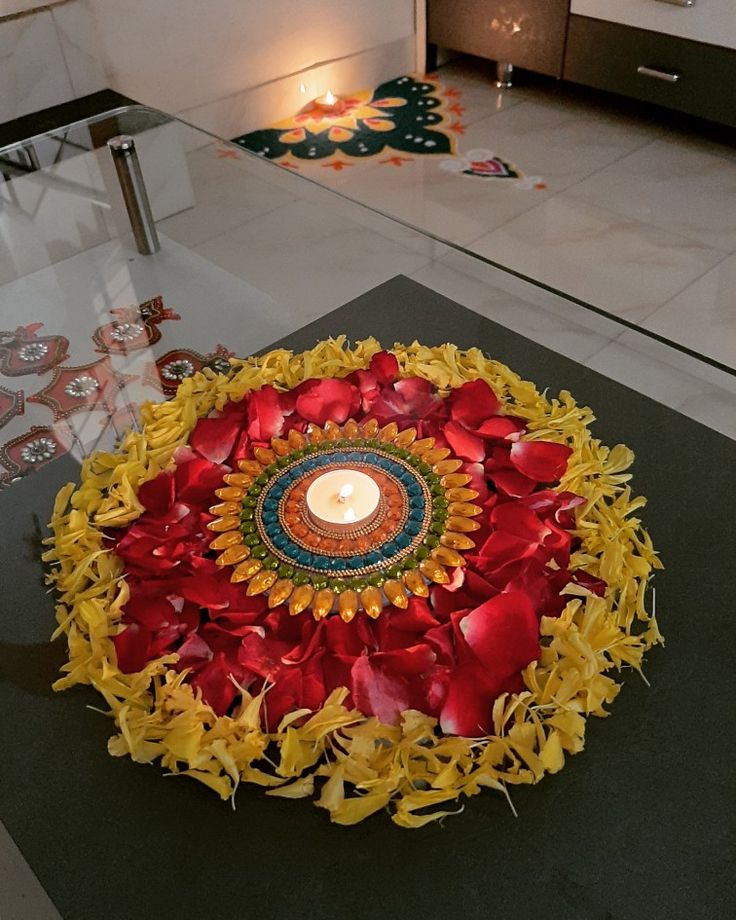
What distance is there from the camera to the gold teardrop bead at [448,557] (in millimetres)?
652

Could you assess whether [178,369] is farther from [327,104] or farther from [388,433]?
[327,104]

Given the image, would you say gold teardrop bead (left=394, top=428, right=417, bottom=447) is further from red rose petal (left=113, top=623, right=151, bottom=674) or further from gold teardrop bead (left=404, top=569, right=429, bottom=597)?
red rose petal (left=113, top=623, right=151, bottom=674)

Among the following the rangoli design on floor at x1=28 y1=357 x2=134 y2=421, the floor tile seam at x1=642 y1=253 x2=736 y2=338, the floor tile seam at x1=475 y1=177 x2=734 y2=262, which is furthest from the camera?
the floor tile seam at x1=475 y1=177 x2=734 y2=262

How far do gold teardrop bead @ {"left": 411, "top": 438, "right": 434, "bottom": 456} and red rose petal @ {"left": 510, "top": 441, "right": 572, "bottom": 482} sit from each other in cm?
7

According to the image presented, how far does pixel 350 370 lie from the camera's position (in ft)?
2.88

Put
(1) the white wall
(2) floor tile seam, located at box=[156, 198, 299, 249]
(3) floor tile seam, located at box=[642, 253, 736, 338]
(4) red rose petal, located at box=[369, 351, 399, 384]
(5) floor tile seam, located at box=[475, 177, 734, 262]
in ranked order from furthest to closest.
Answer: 1. (1) the white wall
2. (5) floor tile seam, located at box=[475, 177, 734, 262]
3. (3) floor tile seam, located at box=[642, 253, 736, 338]
4. (2) floor tile seam, located at box=[156, 198, 299, 249]
5. (4) red rose petal, located at box=[369, 351, 399, 384]

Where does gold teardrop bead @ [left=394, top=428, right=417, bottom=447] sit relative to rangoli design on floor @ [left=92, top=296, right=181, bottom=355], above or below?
above

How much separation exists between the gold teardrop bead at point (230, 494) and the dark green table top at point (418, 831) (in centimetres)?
18

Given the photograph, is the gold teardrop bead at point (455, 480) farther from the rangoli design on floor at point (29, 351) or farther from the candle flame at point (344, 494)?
the rangoli design on floor at point (29, 351)

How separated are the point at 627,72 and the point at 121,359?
1.57 meters

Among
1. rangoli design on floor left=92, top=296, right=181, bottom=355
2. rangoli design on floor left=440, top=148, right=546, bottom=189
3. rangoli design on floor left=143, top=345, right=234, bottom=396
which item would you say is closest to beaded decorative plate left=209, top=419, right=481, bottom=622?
rangoli design on floor left=143, top=345, right=234, bottom=396

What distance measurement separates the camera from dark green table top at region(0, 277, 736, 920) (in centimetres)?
52

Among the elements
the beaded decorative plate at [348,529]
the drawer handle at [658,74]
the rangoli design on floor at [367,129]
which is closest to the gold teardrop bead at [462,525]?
the beaded decorative plate at [348,529]

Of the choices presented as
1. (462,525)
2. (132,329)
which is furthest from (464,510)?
(132,329)
